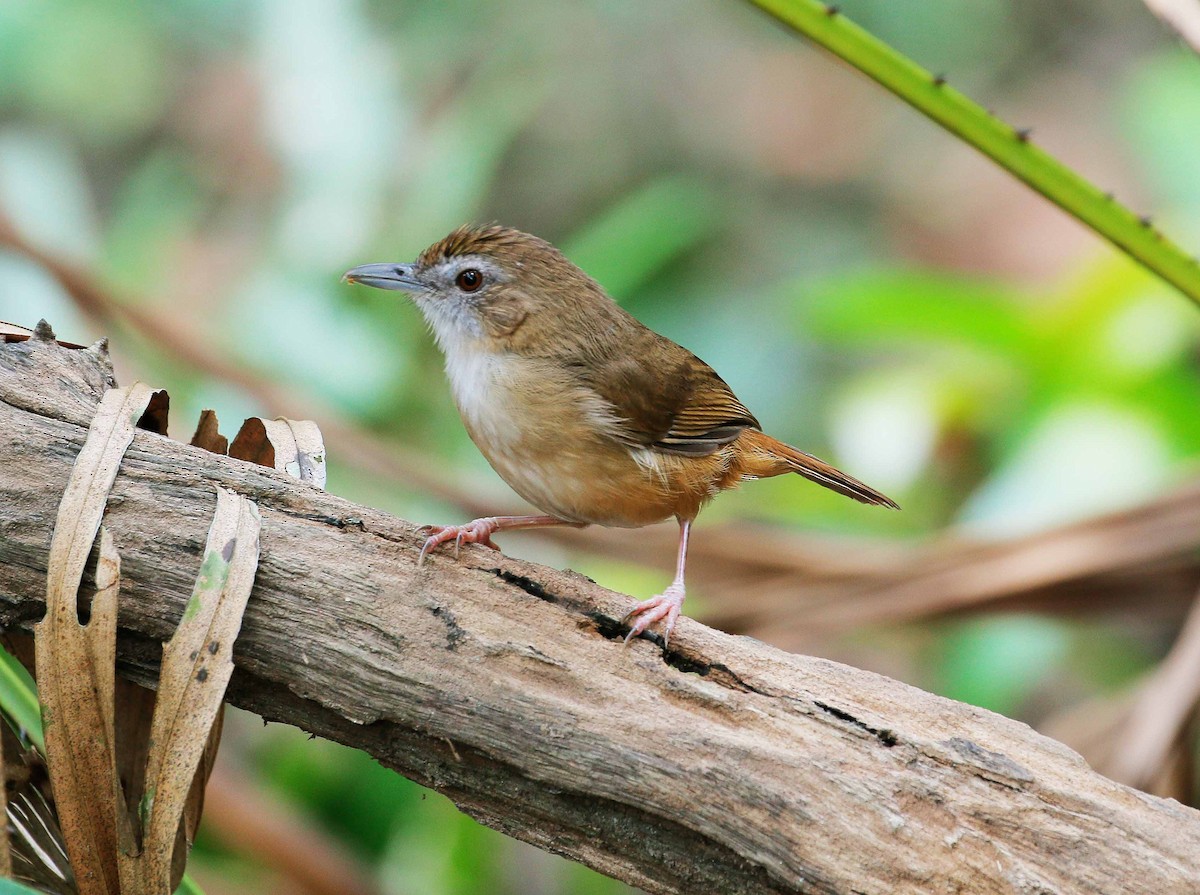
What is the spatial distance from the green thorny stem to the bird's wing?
945 millimetres

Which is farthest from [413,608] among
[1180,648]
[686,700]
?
[1180,648]

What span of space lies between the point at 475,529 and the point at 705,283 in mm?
4308

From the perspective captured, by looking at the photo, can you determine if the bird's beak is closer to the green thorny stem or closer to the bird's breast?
the bird's breast

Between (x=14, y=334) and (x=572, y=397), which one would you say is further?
(x=572, y=397)

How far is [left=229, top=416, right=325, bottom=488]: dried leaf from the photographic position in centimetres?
214

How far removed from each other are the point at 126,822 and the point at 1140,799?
5.05 ft

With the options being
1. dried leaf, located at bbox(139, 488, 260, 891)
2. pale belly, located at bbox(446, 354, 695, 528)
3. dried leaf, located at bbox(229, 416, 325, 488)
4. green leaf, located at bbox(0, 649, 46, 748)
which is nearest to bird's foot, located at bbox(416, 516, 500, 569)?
→ dried leaf, located at bbox(229, 416, 325, 488)

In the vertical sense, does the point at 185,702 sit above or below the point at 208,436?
below

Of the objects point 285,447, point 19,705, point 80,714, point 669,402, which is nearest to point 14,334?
point 285,447

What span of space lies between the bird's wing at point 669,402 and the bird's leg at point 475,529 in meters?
0.31

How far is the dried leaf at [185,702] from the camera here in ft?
5.20

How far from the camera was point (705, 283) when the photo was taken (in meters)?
6.37

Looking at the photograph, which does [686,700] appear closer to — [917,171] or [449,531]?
[449,531]

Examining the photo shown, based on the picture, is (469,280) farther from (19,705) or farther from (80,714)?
(80,714)
